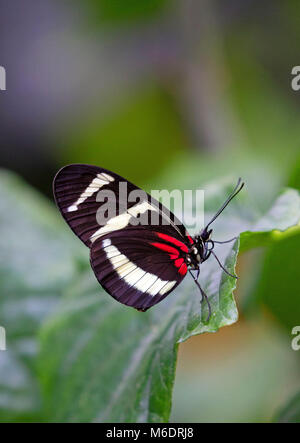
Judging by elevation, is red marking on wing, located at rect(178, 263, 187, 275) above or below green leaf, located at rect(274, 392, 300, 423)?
above

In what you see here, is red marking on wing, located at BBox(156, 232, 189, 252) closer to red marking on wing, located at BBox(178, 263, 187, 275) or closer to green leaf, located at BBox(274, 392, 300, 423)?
red marking on wing, located at BBox(178, 263, 187, 275)

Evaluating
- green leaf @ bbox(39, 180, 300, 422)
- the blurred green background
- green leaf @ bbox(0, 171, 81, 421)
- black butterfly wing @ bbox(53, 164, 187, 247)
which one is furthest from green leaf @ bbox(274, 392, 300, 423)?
green leaf @ bbox(0, 171, 81, 421)

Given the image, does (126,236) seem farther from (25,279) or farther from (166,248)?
(25,279)

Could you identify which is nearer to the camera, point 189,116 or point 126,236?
point 126,236

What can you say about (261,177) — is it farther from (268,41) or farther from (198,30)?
(268,41)

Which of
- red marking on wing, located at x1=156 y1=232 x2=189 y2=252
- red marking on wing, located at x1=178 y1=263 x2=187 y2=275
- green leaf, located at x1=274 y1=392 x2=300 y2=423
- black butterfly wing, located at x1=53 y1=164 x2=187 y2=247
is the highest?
black butterfly wing, located at x1=53 y1=164 x2=187 y2=247

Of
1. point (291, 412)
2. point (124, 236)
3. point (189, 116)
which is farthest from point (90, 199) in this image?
point (189, 116)

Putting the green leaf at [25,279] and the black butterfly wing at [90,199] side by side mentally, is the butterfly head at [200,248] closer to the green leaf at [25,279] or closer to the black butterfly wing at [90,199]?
the black butterfly wing at [90,199]
